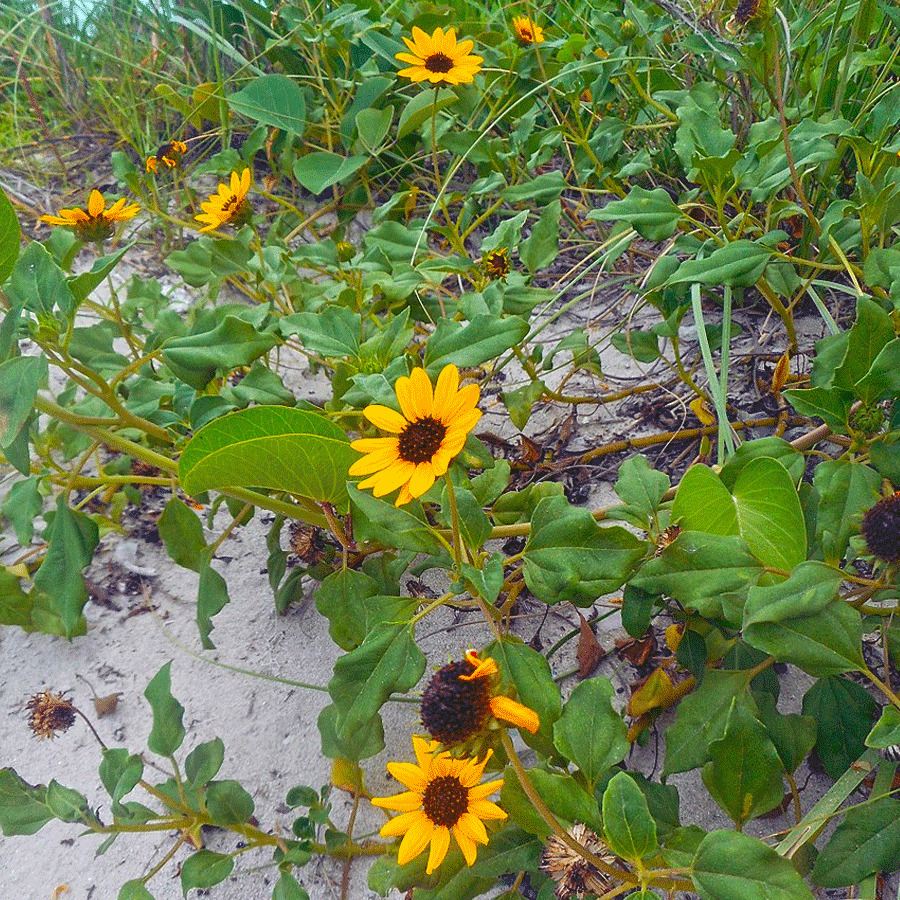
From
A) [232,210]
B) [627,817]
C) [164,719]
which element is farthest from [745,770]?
[232,210]

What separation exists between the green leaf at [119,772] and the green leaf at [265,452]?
316mm

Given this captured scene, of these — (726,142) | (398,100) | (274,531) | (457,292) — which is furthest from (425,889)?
(398,100)

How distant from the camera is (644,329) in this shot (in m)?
1.55

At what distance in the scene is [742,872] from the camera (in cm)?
65

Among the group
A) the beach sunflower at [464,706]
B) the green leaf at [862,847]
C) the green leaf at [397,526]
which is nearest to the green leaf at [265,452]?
the green leaf at [397,526]

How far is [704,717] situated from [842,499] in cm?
25

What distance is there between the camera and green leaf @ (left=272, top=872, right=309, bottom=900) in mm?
873

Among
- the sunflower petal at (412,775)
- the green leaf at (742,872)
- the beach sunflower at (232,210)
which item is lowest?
the green leaf at (742,872)

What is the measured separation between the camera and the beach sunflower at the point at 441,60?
145cm

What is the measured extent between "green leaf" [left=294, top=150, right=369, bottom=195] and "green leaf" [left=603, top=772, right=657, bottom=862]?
135 cm

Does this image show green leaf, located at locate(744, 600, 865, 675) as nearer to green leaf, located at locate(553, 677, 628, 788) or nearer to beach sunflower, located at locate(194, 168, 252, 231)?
green leaf, located at locate(553, 677, 628, 788)

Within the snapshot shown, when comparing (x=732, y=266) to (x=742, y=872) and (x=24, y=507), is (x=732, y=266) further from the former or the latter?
(x=24, y=507)

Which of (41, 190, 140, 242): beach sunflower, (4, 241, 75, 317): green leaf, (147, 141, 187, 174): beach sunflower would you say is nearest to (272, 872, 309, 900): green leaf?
(4, 241, 75, 317): green leaf

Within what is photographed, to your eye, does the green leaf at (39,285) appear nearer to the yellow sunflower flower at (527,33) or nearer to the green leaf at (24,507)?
the green leaf at (24,507)
